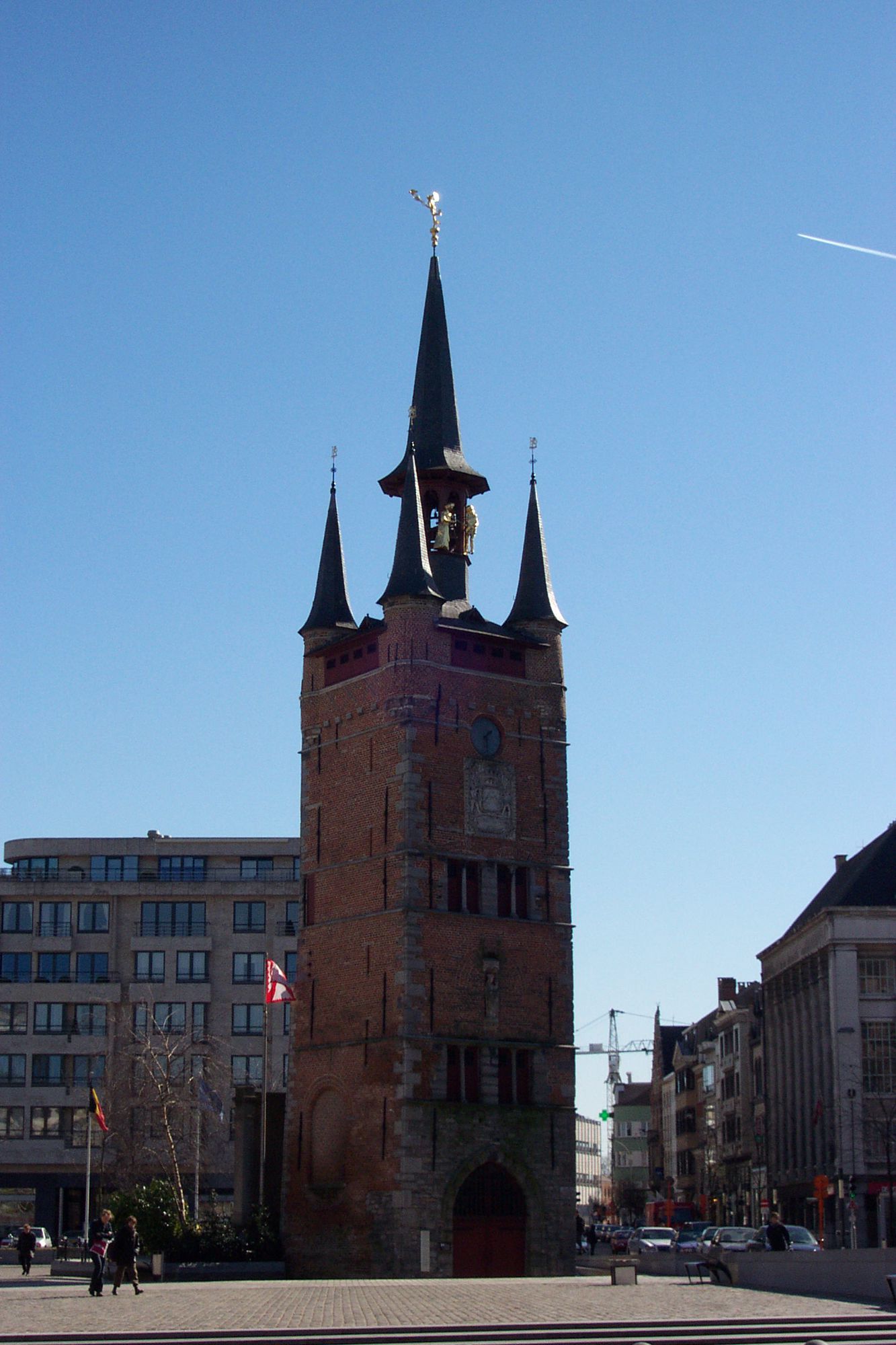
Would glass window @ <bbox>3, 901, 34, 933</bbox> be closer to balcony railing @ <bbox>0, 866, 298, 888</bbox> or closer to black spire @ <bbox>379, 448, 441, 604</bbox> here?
balcony railing @ <bbox>0, 866, 298, 888</bbox>

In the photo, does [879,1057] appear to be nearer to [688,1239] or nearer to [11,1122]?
[688,1239]

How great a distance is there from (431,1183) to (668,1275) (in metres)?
6.69

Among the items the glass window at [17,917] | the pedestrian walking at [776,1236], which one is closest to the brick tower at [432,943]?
the pedestrian walking at [776,1236]

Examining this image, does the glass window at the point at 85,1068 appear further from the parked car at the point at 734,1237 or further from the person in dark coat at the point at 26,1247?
the parked car at the point at 734,1237

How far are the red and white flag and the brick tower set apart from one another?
0.59m

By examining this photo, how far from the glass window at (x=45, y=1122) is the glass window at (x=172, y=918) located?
31.1 feet

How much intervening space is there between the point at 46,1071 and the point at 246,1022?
31.4ft

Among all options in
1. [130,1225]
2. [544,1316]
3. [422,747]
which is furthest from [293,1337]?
[422,747]

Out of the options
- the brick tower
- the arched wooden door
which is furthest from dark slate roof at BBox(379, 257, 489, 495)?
the arched wooden door

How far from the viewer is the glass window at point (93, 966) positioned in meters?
89.2

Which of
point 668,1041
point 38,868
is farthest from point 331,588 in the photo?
point 668,1041

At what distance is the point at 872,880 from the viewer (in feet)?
269

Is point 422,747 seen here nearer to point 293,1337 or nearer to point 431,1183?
point 431,1183

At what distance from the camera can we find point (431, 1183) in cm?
4994
